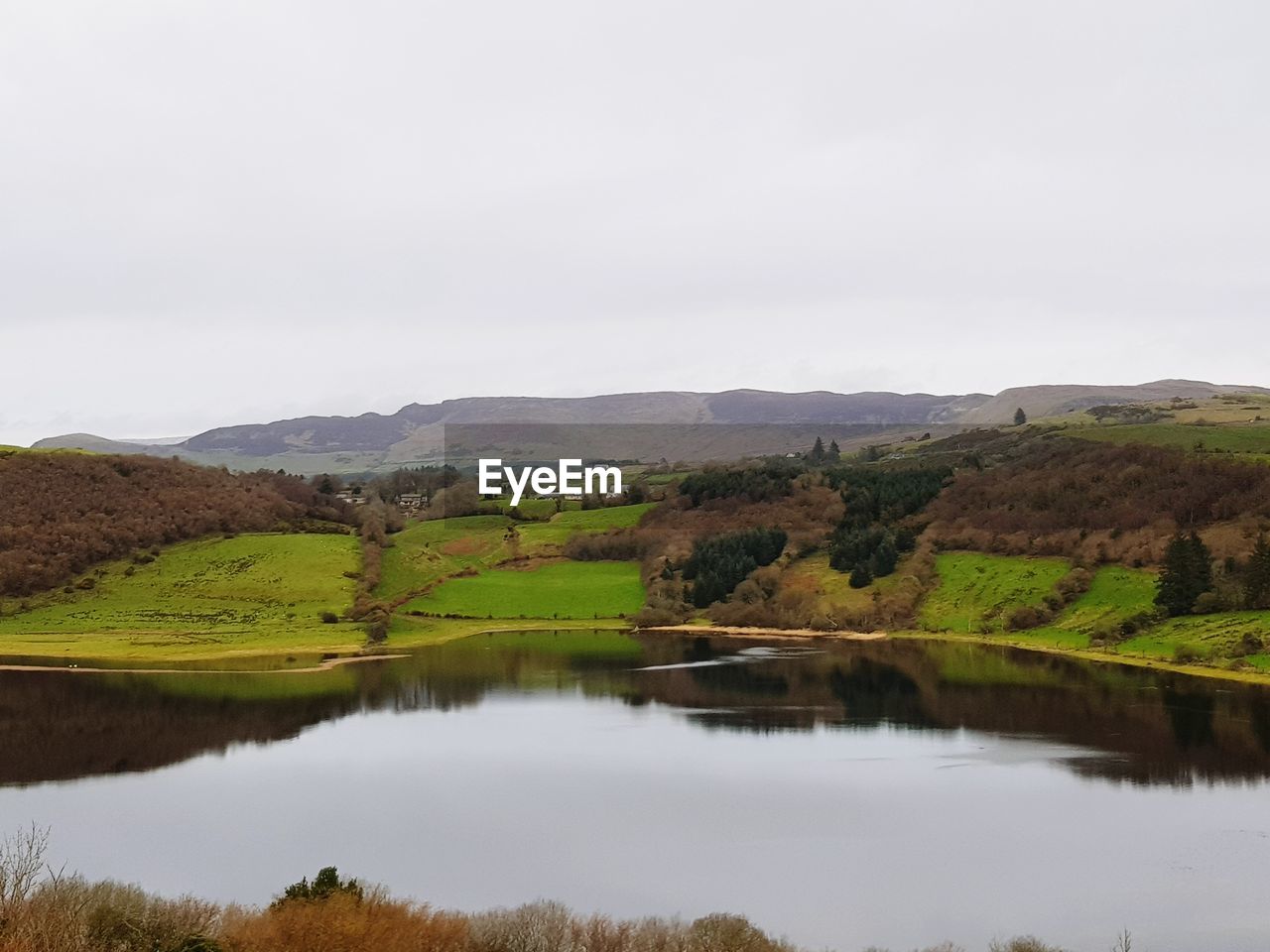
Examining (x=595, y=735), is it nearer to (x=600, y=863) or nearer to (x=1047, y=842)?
(x=600, y=863)

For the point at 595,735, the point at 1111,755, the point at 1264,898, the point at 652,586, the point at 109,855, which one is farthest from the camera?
the point at 652,586

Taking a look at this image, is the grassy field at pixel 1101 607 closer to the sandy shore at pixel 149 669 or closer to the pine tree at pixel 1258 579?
the pine tree at pixel 1258 579

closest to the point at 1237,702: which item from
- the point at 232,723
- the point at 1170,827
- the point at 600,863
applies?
the point at 1170,827

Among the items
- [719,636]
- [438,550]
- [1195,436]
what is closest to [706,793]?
[719,636]

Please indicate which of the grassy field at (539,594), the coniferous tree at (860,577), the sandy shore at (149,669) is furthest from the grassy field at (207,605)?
the coniferous tree at (860,577)

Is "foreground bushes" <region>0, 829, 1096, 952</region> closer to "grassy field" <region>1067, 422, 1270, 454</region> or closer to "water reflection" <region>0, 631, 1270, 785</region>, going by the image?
"water reflection" <region>0, 631, 1270, 785</region>
